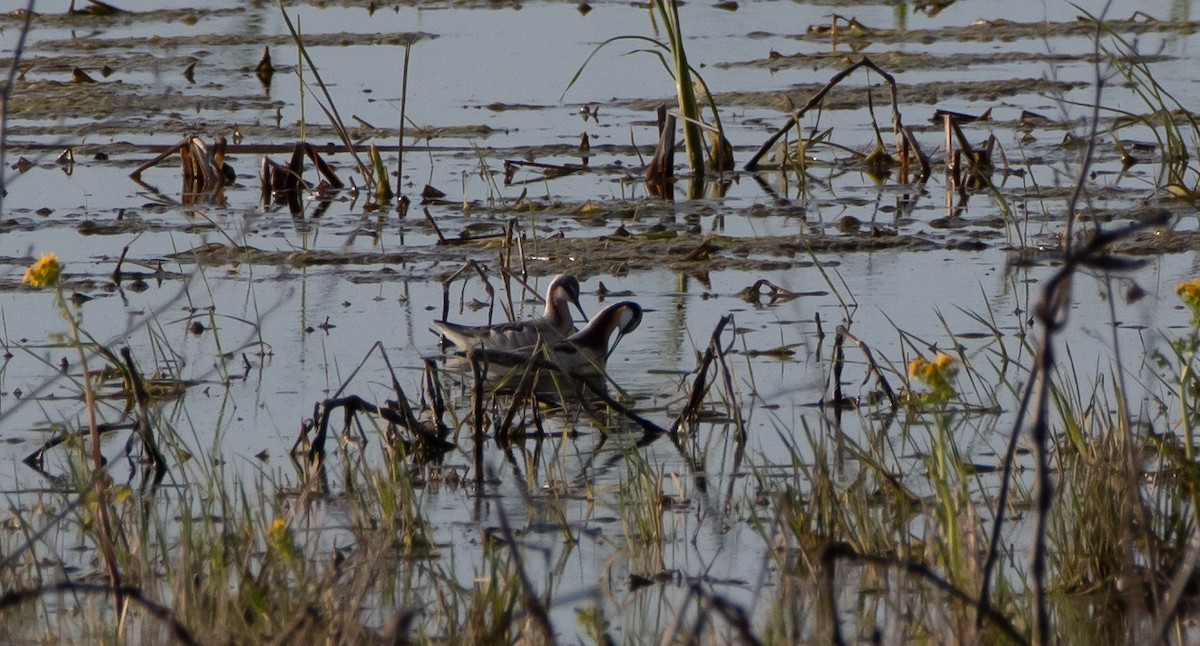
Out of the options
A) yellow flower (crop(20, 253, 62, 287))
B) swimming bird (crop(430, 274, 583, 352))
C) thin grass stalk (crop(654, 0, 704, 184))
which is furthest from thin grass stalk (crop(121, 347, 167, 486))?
thin grass stalk (crop(654, 0, 704, 184))

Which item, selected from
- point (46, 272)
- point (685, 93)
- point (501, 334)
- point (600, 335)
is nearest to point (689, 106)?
point (685, 93)

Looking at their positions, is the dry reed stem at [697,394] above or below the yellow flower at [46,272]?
below

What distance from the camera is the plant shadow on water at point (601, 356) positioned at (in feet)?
13.5

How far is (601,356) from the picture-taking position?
299 inches

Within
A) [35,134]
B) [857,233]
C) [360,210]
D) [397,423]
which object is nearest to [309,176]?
[360,210]

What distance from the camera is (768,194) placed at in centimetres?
1104

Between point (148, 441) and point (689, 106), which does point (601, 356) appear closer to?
point (148, 441)

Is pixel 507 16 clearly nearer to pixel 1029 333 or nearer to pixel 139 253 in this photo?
pixel 139 253

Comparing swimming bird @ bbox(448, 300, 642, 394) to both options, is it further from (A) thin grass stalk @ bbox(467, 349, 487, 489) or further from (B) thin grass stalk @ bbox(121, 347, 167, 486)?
(B) thin grass stalk @ bbox(121, 347, 167, 486)

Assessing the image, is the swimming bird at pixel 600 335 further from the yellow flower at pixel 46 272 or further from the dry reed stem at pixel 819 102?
the yellow flower at pixel 46 272

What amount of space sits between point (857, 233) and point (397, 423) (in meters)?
4.37

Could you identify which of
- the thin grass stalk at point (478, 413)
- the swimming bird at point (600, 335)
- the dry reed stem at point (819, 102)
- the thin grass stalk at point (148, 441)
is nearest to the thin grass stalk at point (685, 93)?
the dry reed stem at point (819, 102)

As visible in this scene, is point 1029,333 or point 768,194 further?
point 768,194

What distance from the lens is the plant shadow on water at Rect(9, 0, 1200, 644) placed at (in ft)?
13.5
